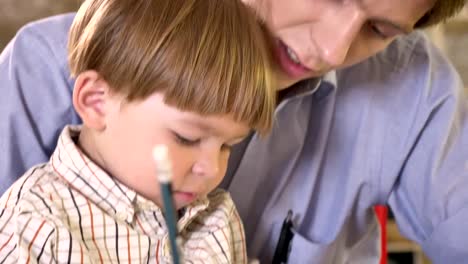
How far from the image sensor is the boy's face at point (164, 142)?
78 cm

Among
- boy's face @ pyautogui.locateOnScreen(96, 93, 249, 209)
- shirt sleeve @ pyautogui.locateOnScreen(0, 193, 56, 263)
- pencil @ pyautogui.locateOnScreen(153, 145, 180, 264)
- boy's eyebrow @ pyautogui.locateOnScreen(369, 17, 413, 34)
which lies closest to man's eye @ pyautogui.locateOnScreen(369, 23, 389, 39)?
boy's eyebrow @ pyautogui.locateOnScreen(369, 17, 413, 34)

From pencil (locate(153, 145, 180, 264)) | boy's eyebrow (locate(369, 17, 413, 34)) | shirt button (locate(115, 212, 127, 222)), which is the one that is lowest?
shirt button (locate(115, 212, 127, 222))

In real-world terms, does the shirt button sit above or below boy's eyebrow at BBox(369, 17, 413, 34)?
below

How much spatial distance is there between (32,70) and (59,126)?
0.29 feet

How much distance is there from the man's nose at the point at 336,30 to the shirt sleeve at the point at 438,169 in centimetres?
26

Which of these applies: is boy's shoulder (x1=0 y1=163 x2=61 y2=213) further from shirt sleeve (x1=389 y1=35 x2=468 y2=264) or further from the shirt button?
shirt sleeve (x1=389 y1=35 x2=468 y2=264)

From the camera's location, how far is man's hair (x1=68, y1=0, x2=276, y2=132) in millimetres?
772

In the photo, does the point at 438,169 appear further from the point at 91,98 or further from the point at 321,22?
the point at 91,98

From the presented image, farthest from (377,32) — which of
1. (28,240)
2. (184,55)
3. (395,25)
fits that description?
(28,240)

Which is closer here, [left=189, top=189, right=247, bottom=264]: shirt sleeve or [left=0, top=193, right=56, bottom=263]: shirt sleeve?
[left=0, top=193, right=56, bottom=263]: shirt sleeve

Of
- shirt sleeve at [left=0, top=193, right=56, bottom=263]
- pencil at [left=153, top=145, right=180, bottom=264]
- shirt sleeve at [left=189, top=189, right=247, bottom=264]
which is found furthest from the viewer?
shirt sleeve at [left=189, top=189, right=247, bottom=264]

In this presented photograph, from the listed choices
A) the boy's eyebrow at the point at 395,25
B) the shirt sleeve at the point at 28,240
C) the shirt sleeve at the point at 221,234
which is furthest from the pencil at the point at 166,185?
the boy's eyebrow at the point at 395,25

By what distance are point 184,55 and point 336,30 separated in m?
0.23

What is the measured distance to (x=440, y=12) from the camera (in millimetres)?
1007
